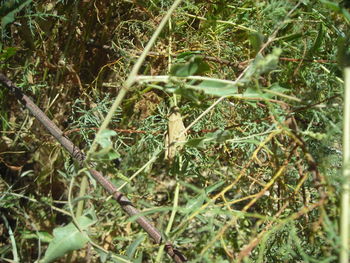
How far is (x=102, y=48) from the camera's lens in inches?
39.2

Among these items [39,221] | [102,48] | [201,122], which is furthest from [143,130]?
[39,221]

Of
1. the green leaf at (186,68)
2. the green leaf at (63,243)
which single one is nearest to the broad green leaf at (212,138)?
the green leaf at (186,68)

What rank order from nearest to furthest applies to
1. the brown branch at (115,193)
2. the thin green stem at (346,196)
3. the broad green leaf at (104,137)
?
the thin green stem at (346,196), the broad green leaf at (104,137), the brown branch at (115,193)

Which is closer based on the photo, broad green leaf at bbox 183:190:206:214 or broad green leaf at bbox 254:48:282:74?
broad green leaf at bbox 254:48:282:74

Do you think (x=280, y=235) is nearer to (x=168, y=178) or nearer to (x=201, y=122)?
(x=201, y=122)

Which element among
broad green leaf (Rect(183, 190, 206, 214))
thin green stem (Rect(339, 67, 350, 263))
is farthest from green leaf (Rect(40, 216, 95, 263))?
thin green stem (Rect(339, 67, 350, 263))

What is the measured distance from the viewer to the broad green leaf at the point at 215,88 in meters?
0.57

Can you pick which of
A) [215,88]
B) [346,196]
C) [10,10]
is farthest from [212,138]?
[10,10]

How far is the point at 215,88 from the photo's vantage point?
0.58m

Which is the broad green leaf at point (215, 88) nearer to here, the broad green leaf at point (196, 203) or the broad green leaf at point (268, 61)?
the broad green leaf at point (268, 61)

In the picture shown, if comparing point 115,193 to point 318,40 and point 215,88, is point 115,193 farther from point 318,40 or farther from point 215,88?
point 318,40

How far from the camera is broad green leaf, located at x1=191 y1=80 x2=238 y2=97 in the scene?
22.3 inches

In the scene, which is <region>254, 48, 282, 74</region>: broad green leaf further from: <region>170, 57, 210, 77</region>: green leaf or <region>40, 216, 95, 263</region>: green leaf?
<region>40, 216, 95, 263</region>: green leaf

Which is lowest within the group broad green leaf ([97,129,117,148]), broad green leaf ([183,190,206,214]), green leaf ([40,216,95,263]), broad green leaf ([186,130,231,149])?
broad green leaf ([183,190,206,214])
